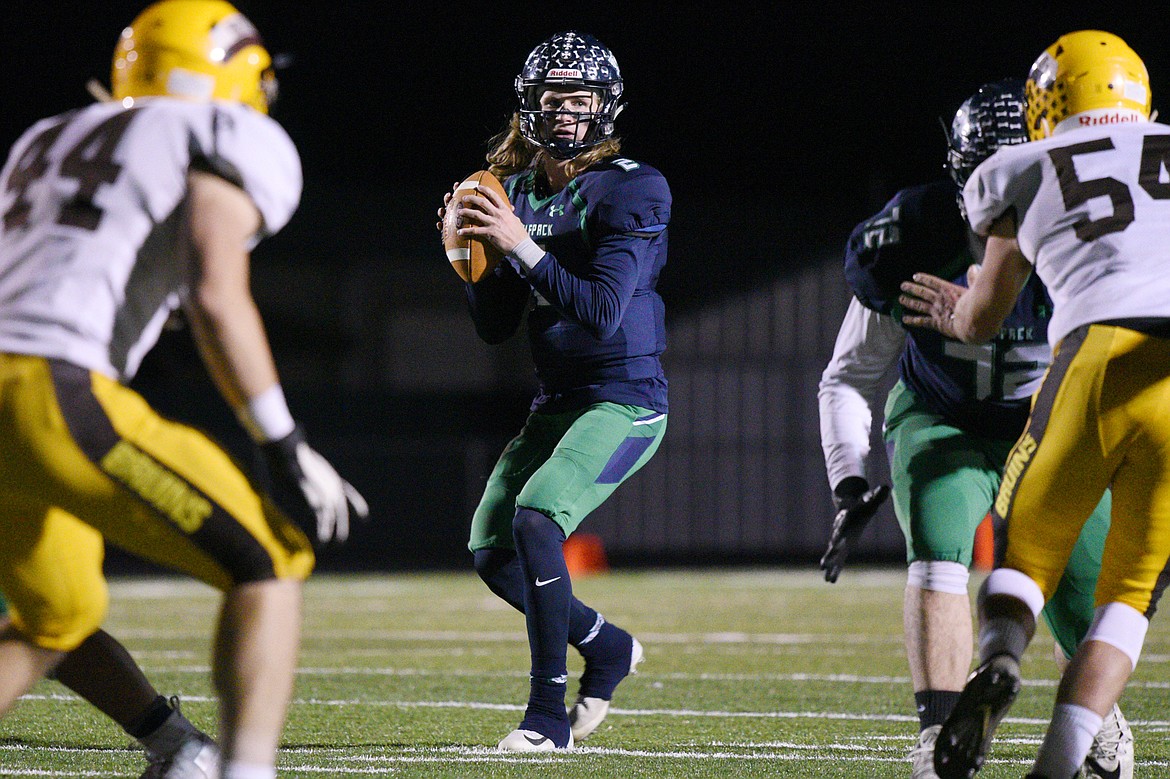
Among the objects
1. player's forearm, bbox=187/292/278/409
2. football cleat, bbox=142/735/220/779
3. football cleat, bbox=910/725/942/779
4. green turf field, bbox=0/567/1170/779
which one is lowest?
green turf field, bbox=0/567/1170/779

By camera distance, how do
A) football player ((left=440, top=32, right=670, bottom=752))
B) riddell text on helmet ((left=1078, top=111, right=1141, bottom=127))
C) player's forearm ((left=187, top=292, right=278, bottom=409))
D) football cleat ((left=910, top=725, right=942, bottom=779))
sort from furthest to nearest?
football player ((left=440, top=32, right=670, bottom=752)) → football cleat ((left=910, top=725, right=942, bottom=779)) → riddell text on helmet ((left=1078, top=111, right=1141, bottom=127)) → player's forearm ((left=187, top=292, right=278, bottom=409))

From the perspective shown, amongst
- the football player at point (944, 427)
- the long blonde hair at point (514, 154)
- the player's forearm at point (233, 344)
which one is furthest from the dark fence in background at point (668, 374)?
the player's forearm at point (233, 344)

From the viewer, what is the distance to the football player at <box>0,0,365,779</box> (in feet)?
7.09

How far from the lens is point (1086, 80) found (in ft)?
8.87

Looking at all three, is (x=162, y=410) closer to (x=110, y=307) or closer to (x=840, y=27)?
(x=840, y=27)

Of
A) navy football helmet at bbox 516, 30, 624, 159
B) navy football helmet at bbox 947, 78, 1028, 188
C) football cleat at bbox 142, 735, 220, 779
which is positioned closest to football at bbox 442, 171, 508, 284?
navy football helmet at bbox 516, 30, 624, 159

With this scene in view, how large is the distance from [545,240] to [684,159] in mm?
11499

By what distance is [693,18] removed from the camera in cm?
1470

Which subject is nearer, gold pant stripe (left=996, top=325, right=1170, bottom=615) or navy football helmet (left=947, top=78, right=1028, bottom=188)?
gold pant stripe (left=996, top=325, right=1170, bottom=615)

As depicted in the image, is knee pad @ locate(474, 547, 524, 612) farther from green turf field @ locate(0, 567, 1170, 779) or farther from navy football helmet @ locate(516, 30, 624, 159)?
navy football helmet @ locate(516, 30, 624, 159)

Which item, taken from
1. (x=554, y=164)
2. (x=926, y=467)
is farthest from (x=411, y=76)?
(x=926, y=467)

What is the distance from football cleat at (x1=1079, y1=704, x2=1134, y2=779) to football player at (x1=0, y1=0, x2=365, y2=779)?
1.67m

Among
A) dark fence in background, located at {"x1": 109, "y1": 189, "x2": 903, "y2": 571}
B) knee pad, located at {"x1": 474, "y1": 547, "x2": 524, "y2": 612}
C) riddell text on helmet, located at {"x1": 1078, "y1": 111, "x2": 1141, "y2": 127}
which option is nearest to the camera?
riddell text on helmet, located at {"x1": 1078, "y1": 111, "x2": 1141, "y2": 127}

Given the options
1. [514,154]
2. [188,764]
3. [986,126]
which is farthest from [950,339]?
[188,764]
